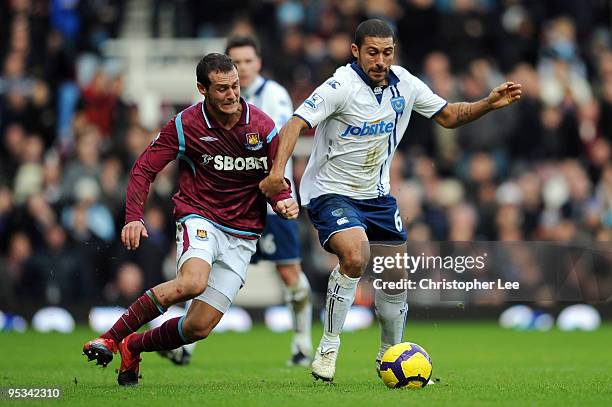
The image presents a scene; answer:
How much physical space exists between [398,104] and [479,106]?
0.62 m

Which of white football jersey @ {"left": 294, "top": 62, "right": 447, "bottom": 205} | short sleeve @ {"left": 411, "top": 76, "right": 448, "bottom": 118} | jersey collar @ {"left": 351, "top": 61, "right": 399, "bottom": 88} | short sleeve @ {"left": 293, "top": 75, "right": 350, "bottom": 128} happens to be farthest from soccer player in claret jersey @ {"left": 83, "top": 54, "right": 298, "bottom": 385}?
short sleeve @ {"left": 411, "top": 76, "right": 448, "bottom": 118}

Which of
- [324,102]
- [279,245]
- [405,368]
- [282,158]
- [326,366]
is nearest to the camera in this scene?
[405,368]

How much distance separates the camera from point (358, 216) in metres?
9.98

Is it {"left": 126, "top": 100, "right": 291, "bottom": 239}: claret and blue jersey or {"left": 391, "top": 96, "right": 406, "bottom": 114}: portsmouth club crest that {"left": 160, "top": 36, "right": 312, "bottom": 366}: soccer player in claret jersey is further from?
{"left": 126, "top": 100, "right": 291, "bottom": 239}: claret and blue jersey

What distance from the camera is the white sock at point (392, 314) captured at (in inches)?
401

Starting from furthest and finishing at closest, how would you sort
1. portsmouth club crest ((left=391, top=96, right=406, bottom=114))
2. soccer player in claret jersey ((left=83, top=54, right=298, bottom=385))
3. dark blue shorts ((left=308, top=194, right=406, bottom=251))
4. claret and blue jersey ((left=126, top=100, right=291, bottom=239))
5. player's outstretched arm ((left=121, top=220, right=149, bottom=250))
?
portsmouth club crest ((left=391, top=96, right=406, bottom=114)) → dark blue shorts ((left=308, top=194, right=406, bottom=251)) → claret and blue jersey ((left=126, top=100, right=291, bottom=239)) → soccer player in claret jersey ((left=83, top=54, right=298, bottom=385)) → player's outstretched arm ((left=121, top=220, right=149, bottom=250))

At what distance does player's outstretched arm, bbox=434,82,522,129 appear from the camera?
9.94 metres

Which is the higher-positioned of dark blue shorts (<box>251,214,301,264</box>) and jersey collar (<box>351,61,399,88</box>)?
jersey collar (<box>351,61,399,88</box>)

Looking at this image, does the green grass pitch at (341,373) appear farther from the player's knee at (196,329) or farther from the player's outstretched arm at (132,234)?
the player's outstretched arm at (132,234)

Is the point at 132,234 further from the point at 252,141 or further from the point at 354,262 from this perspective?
the point at 354,262

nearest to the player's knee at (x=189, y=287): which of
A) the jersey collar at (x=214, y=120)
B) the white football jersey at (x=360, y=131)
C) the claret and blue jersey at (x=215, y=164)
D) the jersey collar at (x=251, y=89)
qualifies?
the claret and blue jersey at (x=215, y=164)

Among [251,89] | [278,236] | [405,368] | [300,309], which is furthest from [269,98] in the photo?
[405,368]

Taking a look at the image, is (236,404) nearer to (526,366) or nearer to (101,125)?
(526,366)

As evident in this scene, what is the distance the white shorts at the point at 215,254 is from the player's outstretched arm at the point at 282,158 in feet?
1.73
